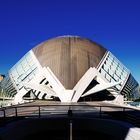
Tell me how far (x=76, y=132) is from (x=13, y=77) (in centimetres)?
5002

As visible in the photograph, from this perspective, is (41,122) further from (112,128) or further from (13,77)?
(13,77)

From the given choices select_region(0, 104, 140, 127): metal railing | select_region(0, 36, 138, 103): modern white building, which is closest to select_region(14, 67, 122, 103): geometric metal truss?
select_region(0, 36, 138, 103): modern white building

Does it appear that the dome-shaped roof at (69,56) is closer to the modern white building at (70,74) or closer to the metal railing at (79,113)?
the modern white building at (70,74)

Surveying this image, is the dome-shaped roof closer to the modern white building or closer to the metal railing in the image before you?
the modern white building

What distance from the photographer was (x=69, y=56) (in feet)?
200

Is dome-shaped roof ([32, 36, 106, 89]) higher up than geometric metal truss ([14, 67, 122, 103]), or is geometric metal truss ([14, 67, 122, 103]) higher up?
dome-shaped roof ([32, 36, 106, 89])

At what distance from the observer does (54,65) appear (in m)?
60.5

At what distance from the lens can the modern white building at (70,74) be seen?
51781 millimetres

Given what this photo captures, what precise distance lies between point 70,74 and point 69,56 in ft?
17.3

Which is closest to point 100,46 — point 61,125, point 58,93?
point 58,93

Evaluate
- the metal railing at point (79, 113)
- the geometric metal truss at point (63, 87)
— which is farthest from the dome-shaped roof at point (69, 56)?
the metal railing at point (79, 113)

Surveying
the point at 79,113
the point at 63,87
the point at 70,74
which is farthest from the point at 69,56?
the point at 79,113

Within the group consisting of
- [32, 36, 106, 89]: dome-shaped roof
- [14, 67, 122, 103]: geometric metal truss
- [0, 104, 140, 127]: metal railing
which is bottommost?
[0, 104, 140, 127]: metal railing

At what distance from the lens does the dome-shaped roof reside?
57469 millimetres
